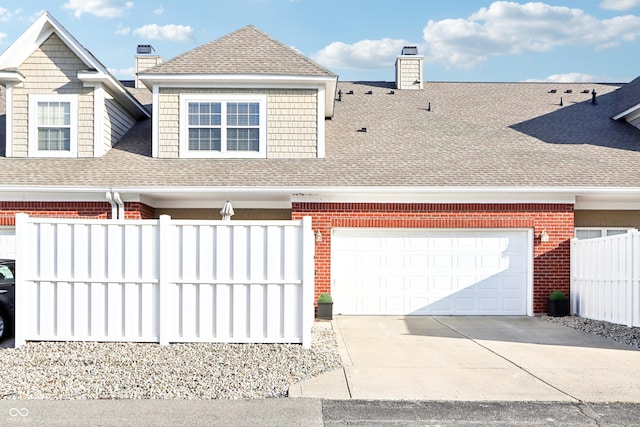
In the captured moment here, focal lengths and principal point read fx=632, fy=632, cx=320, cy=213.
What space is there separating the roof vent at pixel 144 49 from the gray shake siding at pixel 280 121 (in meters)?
7.09

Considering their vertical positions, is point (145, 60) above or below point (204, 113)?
above

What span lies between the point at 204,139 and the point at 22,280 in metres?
6.60

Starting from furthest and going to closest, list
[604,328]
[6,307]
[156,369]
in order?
[604,328], [6,307], [156,369]

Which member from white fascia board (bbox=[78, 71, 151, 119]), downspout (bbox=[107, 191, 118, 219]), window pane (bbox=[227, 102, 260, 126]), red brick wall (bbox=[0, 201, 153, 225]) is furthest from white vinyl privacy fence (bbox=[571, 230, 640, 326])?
white fascia board (bbox=[78, 71, 151, 119])

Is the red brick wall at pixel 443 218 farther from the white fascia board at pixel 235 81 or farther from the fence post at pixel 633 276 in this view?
the white fascia board at pixel 235 81

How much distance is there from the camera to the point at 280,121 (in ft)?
50.1

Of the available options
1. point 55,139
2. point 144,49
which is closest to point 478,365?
point 55,139

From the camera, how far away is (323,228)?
14.3 m

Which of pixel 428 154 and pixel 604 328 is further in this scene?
pixel 428 154

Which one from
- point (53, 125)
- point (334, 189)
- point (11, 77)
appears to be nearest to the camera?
point (334, 189)

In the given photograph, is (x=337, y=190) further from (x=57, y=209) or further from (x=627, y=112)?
(x=627, y=112)

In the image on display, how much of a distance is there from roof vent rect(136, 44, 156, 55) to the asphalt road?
16.8m

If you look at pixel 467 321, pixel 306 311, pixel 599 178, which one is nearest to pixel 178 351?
pixel 306 311

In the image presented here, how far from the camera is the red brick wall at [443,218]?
1434 cm
